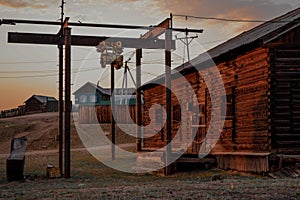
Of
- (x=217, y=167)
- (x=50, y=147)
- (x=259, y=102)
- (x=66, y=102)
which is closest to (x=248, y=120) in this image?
(x=259, y=102)

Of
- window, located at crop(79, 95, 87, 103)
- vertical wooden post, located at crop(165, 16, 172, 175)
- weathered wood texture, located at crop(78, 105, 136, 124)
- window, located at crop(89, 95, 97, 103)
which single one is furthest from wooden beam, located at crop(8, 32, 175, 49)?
window, located at crop(79, 95, 87, 103)

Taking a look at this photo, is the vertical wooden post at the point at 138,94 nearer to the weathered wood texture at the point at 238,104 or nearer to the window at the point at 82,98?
the weathered wood texture at the point at 238,104

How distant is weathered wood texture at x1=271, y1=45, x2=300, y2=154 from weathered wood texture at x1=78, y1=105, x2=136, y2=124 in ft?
118

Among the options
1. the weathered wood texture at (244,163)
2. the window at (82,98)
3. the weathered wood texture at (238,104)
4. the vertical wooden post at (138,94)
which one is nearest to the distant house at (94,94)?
the window at (82,98)

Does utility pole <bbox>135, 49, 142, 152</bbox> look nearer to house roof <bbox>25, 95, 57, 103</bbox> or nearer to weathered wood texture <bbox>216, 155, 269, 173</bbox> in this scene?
weathered wood texture <bbox>216, 155, 269, 173</bbox>

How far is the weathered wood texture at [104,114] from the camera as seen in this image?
54.8 meters

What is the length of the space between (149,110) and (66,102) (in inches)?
556

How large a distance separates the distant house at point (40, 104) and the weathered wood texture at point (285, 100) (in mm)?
70513

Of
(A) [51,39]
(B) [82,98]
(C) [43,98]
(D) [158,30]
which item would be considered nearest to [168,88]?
(D) [158,30]

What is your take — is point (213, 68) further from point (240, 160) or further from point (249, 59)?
point (240, 160)

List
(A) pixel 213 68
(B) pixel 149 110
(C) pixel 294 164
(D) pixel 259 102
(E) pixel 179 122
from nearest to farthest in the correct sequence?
(C) pixel 294 164 → (D) pixel 259 102 → (A) pixel 213 68 → (E) pixel 179 122 → (B) pixel 149 110

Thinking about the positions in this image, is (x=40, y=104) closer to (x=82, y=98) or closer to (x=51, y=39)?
(x=82, y=98)

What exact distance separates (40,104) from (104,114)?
1322 inches

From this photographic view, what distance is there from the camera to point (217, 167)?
21047 mm
